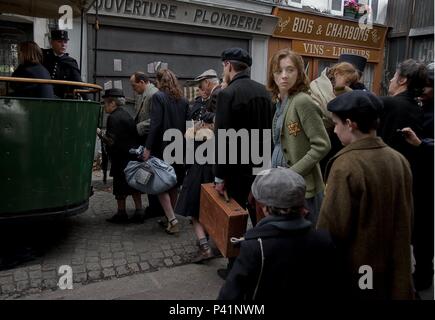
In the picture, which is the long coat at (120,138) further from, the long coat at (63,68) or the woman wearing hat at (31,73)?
the woman wearing hat at (31,73)

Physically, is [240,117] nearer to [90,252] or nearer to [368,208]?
[368,208]

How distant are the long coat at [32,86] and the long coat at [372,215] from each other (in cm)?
315

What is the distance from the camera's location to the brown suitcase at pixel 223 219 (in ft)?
10.6

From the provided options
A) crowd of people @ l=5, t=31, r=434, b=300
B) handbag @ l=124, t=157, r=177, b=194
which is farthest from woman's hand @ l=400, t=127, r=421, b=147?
handbag @ l=124, t=157, r=177, b=194

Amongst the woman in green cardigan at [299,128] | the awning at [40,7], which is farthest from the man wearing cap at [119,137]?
the woman in green cardigan at [299,128]

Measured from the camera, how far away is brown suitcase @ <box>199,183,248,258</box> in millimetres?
3227

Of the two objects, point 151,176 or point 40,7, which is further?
point 40,7

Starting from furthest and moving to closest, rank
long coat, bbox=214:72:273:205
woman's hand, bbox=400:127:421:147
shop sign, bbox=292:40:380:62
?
shop sign, bbox=292:40:380:62 → long coat, bbox=214:72:273:205 → woman's hand, bbox=400:127:421:147

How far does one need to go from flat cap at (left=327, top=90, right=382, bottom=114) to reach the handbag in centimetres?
298

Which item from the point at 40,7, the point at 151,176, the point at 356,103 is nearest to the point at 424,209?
the point at 356,103

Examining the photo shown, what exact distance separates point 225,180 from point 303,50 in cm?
1035

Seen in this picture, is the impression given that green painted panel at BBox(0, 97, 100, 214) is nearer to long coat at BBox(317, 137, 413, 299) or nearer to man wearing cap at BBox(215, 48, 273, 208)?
man wearing cap at BBox(215, 48, 273, 208)

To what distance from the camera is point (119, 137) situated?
517cm

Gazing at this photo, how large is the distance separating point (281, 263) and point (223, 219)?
1404 mm
